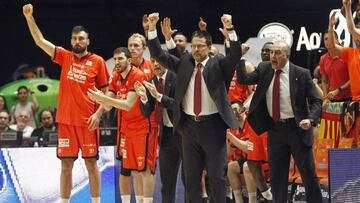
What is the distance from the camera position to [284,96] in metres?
8.77

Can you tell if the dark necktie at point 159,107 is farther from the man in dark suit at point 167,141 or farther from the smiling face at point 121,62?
the smiling face at point 121,62

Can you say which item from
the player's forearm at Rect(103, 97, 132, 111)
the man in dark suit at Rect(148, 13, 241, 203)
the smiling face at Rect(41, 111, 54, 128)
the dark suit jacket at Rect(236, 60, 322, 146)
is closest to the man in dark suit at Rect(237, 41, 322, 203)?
the dark suit jacket at Rect(236, 60, 322, 146)

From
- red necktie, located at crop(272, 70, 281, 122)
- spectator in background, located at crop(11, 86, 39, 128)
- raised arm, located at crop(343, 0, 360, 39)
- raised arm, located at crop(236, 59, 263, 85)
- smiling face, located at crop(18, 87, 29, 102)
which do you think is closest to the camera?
raised arm, located at crop(236, 59, 263, 85)

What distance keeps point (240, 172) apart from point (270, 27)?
543 centimetres

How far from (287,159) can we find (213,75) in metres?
1.42

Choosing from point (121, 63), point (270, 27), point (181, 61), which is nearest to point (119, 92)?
point (121, 63)

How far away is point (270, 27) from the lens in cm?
1579

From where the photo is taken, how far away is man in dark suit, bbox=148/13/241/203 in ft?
26.5

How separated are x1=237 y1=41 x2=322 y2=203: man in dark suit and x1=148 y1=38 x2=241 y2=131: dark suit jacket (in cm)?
49

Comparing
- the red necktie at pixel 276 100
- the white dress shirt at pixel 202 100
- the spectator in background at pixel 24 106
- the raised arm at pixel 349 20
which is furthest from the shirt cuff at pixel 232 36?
the spectator in background at pixel 24 106

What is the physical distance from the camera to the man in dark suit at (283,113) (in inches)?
341

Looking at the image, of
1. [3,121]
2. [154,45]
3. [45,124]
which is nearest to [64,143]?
[154,45]

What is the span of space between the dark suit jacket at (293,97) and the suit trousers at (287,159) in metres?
0.08

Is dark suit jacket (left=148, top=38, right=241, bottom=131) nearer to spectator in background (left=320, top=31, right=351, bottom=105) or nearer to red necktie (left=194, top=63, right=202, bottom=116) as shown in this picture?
red necktie (left=194, top=63, right=202, bottom=116)
